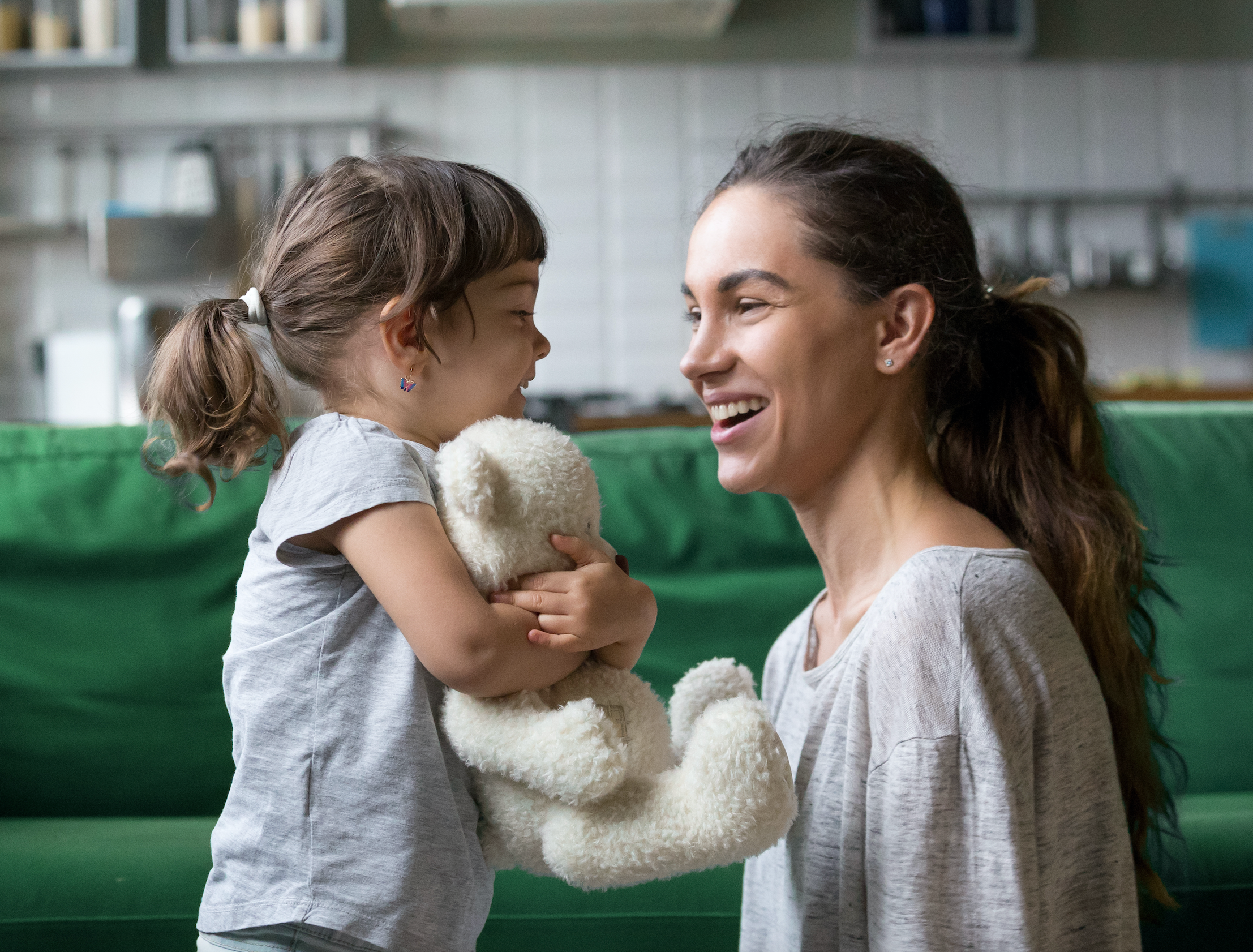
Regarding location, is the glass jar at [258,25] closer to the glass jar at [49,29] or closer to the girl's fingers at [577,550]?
the glass jar at [49,29]

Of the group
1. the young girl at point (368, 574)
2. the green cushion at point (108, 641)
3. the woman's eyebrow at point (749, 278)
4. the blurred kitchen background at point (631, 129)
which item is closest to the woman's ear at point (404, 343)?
the young girl at point (368, 574)

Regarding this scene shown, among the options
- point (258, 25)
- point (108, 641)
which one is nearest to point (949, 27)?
point (258, 25)

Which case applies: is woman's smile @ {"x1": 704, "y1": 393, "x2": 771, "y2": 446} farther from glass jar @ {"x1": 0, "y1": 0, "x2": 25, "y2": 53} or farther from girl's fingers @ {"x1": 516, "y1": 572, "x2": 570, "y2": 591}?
glass jar @ {"x1": 0, "y1": 0, "x2": 25, "y2": 53}

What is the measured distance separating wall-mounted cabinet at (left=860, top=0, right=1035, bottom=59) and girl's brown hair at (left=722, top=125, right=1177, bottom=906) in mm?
3766

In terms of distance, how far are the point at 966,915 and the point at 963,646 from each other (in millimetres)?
213

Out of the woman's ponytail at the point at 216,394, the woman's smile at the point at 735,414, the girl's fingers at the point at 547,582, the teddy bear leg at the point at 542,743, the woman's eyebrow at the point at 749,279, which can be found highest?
the woman's eyebrow at the point at 749,279

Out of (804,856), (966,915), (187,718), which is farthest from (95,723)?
(966,915)

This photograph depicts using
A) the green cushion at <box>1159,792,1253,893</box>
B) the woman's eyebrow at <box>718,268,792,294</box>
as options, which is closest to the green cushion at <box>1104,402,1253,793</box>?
the green cushion at <box>1159,792,1253,893</box>

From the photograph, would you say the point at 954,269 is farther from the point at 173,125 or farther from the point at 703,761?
the point at 173,125

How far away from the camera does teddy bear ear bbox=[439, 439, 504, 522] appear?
2.51 feet

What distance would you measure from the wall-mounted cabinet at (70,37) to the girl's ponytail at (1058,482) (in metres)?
4.30

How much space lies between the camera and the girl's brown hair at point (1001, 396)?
1045 mm

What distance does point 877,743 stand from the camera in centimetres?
91

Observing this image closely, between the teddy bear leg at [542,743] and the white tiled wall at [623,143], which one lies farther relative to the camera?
the white tiled wall at [623,143]
